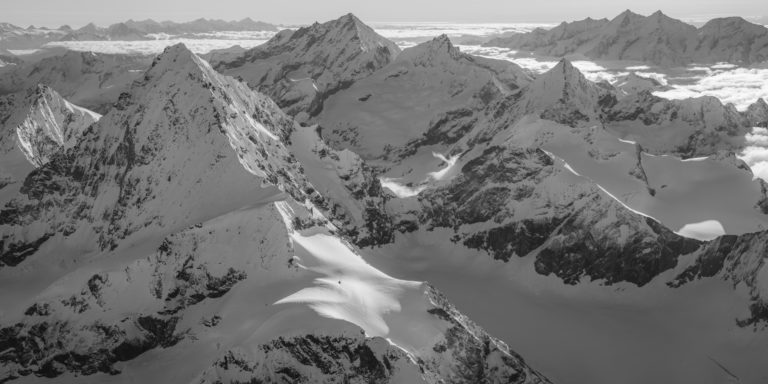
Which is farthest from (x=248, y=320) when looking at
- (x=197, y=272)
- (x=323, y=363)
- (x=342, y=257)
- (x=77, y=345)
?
(x=77, y=345)

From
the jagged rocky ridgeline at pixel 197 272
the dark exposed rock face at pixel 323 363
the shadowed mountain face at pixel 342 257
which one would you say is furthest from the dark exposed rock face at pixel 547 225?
the dark exposed rock face at pixel 323 363

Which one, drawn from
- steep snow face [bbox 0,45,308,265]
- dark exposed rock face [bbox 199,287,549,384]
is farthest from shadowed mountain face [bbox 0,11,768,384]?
steep snow face [bbox 0,45,308,265]

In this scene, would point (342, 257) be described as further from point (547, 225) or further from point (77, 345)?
point (547, 225)

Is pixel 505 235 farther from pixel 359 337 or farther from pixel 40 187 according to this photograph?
pixel 40 187

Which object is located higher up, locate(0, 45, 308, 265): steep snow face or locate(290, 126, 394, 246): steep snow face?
locate(0, 45, 308, 265): steep snow face

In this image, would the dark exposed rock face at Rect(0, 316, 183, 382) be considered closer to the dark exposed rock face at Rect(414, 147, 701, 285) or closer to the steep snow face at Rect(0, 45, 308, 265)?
the steep snow face at Rect(0, 45, 308, 265)

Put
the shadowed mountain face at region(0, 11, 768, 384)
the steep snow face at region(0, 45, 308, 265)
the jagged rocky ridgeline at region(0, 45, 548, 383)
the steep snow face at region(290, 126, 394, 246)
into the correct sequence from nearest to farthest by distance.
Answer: the jagged rocky ridgeline at region(0, 45, 548, 383), the shadowed mountain face at region(0, 11, 768, 384), the steep snow face at region(0, 45, 308, 265), the steep snow face at region(290, 126, 394, 246)

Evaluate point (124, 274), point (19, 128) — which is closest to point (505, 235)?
point (124, 274)
